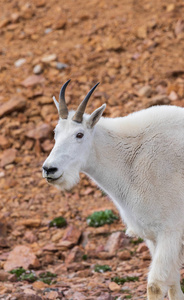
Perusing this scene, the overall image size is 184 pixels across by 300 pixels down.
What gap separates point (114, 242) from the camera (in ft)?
29.6

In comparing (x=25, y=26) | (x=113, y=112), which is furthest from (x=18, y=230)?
(x=25, y=26)

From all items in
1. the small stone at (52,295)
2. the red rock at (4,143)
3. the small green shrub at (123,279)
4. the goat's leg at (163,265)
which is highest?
the goat's leg at (163,265)

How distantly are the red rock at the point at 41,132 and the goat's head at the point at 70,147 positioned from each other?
5675 mm

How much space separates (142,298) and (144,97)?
6627 mm

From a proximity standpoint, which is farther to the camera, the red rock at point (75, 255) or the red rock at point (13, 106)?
the red rock at point (13, 106)

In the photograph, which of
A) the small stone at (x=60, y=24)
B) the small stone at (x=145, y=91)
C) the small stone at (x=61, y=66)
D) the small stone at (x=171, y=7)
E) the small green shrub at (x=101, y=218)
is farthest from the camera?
the small stone at (x=60, y=24)

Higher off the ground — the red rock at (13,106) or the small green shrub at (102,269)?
the red rock at (13,106)

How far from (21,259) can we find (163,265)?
3557mm

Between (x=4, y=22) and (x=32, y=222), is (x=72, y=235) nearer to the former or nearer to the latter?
(x=32, y=222)

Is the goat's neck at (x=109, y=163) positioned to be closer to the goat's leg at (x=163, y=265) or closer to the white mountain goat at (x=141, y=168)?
the white mountain goat at (x=141, y=168)

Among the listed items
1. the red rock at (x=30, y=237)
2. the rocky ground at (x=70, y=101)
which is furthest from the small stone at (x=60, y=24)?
the red rock at (x=30, y=237)

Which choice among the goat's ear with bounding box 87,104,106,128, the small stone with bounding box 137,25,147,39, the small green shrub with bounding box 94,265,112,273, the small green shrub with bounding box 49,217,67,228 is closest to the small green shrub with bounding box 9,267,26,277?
the small green shrub with bounding box 94,265,112,273

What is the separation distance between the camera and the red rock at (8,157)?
11.9m

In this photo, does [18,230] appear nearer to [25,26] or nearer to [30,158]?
[30,158]
